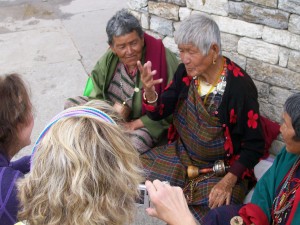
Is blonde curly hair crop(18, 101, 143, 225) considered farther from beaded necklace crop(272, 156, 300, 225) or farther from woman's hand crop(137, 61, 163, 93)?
woman's hand crop(137, 61, 163, 93)

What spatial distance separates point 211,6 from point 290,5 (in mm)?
604

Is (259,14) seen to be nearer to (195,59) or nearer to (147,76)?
(195,59)

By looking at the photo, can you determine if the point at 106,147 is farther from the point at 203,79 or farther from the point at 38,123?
the point at 38,123

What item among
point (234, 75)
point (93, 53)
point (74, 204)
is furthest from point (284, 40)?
point (93, 53)

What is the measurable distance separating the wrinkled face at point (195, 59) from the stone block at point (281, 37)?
1.74 feet

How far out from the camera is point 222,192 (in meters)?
2.33

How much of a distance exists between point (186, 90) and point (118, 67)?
645 mm

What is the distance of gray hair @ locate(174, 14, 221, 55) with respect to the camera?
2229mm

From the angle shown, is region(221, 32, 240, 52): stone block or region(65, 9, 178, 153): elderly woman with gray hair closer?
region(65, 9, 178, 153): elderly woman with gray hair

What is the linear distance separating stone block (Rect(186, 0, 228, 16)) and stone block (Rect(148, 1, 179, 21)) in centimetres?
14

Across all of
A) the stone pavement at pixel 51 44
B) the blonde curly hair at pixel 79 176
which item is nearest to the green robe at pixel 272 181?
the blonde curly hair at pixel 79 176

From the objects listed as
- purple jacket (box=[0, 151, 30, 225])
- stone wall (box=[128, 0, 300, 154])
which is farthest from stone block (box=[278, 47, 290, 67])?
purple jacket (box=[0, 151, 30, 225])

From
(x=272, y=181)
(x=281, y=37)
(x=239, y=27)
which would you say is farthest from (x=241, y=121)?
(x=239, y=27)

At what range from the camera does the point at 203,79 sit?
2.45 m
